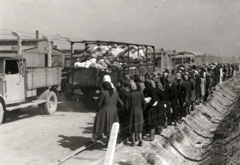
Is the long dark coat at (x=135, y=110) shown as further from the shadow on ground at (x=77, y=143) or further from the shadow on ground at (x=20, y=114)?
the shadow on ground at (x=20, y=114)

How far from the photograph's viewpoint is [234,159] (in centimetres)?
827

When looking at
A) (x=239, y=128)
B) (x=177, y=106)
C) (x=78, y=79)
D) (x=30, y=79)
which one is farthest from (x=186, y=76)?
(x=30, y=79)

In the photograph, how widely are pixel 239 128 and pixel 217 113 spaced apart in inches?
251

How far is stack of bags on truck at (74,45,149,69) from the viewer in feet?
43.9

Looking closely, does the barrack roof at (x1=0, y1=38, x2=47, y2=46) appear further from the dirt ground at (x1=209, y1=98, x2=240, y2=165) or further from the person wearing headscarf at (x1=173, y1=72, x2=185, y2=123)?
the dirt ground at (x1=209, y1=98, x2=240, y2=165)

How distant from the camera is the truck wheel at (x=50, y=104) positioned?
1246cm

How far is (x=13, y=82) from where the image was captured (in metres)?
10.6

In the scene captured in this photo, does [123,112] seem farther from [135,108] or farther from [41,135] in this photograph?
[41,135]

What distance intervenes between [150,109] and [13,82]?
4666 mm

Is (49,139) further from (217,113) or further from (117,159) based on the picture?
(217,113)

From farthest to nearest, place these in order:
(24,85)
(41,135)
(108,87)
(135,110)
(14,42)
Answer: (14,42)
(24,85)
(41,135)
(135,110)
(108,87)

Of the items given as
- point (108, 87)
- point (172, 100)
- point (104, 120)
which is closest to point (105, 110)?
point (104, 120)

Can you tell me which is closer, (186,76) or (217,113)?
(186,76)

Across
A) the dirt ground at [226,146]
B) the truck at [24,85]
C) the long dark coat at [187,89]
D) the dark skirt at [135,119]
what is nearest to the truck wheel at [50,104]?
the truck at [24,85]
